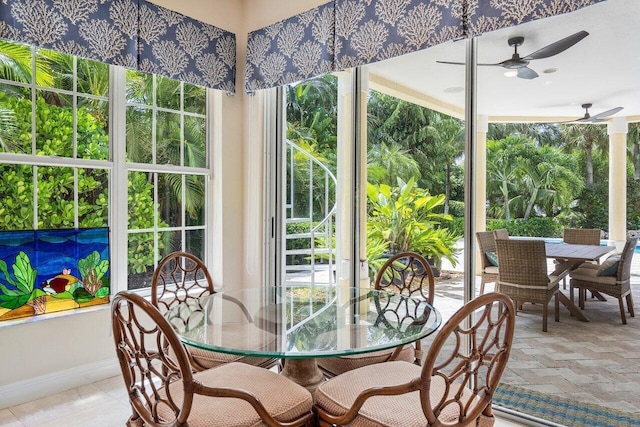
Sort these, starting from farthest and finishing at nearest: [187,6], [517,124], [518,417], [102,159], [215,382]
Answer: [187,6] → [102,159] → [517,124] → [518,417] → [215,382]

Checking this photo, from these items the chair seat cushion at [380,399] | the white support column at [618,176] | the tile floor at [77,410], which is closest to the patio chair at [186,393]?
the chair seat cushion at [380,399]

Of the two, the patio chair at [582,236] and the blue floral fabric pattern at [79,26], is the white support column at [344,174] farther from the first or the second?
the blue floral fabric pattern at [79,26]

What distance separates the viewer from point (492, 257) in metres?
2.77

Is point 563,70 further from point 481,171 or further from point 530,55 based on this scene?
point 481,171

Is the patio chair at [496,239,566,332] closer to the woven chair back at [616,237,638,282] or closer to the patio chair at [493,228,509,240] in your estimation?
the patio chair at [493,228,509,240]

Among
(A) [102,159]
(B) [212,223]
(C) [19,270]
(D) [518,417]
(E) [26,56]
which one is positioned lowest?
(D) [518,417]

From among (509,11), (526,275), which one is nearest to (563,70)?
(509,11)

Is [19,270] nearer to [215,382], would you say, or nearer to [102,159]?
[102,159]

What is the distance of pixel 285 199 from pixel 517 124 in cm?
194

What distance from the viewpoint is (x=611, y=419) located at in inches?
88.6

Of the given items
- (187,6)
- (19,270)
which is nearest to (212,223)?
(19,270)

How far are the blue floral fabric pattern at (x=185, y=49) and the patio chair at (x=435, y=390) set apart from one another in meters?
2.50

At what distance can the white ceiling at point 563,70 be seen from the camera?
2297 mm

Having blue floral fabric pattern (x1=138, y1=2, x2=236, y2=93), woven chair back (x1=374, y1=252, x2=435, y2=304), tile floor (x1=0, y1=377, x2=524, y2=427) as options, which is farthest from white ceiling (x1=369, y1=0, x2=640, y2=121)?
tile floor (x1=0, y1=377, x2=524, y2=427)
